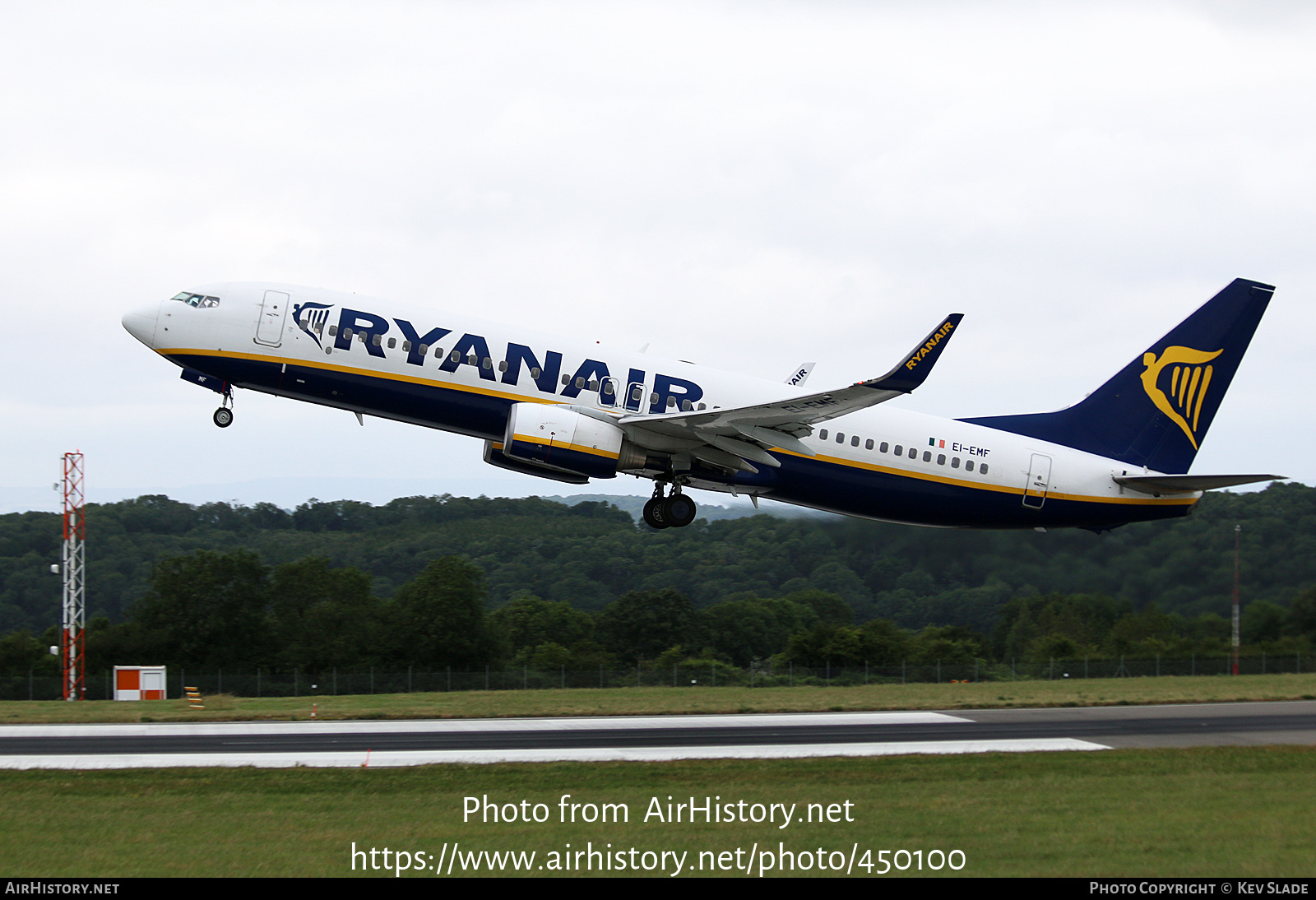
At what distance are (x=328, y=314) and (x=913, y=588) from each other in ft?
82.3

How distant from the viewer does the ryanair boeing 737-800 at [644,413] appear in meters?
32.7

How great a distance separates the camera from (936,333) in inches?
1162

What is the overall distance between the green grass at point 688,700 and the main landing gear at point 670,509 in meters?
8.56

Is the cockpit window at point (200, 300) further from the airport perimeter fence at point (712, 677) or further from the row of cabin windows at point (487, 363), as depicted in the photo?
the airport perimeter fence at point (712, 677)

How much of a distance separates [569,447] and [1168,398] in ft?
71.2

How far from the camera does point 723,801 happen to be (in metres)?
23.2

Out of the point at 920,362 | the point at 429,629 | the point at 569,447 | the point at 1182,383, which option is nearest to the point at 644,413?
the point at 569,447

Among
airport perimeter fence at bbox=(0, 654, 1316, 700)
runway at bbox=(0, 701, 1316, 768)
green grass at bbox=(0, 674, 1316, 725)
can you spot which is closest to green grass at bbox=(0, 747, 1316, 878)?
runway at bbox=(0, 701, 1316, 768)

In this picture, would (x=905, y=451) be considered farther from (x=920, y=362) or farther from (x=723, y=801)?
(x=723, y=801)

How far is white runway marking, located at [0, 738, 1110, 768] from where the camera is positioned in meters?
28.7

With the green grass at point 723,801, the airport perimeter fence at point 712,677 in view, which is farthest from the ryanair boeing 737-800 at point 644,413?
the airport perimeter fence at point 712,677

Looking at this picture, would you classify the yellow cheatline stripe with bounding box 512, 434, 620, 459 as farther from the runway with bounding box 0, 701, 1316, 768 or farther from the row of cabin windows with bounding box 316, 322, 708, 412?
the runway with bounding box 0, 701, 1316, 768

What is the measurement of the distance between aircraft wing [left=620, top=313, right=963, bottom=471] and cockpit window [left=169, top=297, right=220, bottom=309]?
11526mm

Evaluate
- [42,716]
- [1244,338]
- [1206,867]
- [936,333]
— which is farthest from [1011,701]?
[42,716]
